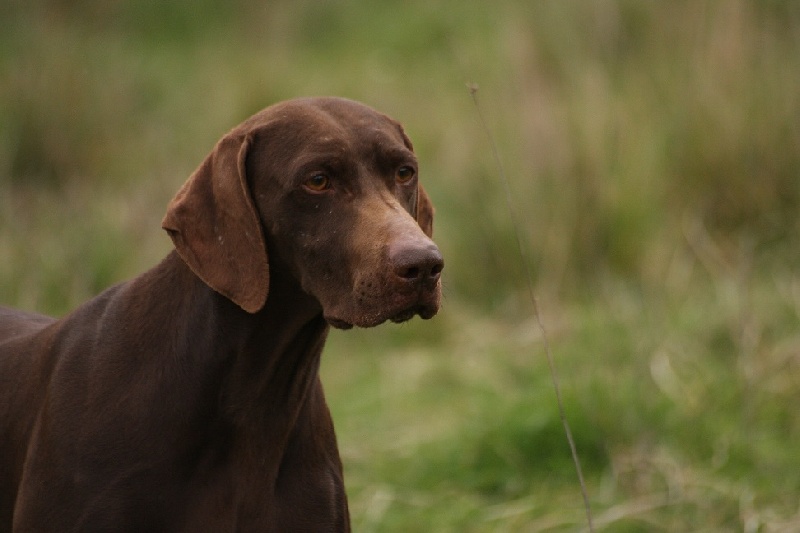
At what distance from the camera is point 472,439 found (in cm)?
534

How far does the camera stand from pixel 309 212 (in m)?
3.24

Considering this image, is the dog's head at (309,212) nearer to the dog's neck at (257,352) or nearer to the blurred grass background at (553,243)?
the dog's neck at (257,352)

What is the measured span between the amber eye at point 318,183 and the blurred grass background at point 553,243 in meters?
1.79

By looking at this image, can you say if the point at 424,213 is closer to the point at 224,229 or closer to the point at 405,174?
the point at 405,174

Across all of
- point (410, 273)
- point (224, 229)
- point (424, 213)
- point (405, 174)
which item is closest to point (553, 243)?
point (424, 213)

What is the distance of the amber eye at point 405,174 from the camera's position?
338 centimetres

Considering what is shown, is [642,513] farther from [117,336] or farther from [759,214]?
[759,214]

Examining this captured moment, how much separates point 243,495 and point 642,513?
181cm

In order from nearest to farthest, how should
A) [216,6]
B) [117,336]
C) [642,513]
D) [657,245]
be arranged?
1. [117,336]
2. [642,513]
3. [657,245]
4. [216,6]

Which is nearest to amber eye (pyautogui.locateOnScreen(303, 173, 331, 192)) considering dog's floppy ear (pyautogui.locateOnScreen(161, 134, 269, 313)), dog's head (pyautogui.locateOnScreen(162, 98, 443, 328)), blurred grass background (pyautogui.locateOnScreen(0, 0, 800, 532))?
dog's head (pyautogui.locateOnScreen(162, 98, 443, 328))

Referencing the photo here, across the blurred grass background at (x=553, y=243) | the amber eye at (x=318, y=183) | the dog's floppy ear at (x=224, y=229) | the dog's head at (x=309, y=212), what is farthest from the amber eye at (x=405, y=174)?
the blurred grass background at (x=553, y=243)

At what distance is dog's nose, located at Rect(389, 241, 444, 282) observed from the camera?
9.69ft

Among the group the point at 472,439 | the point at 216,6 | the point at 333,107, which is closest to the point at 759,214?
the point at 472,439

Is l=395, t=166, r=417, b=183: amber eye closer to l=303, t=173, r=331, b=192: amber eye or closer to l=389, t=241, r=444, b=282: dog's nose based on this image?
l=303, t=173, r=331, b=192: amber eye
